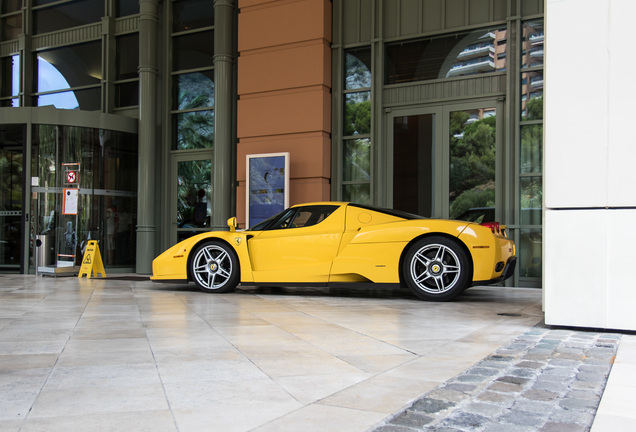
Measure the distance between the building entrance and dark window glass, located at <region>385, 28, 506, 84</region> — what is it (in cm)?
65

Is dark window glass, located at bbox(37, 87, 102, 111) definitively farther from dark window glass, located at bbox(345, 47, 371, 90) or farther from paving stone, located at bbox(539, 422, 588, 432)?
paving stone, located at bbox(539, 422, 588, 432)

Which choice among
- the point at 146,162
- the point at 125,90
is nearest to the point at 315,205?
the point at 146,162

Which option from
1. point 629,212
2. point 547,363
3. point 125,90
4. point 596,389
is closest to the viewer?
point 596,389

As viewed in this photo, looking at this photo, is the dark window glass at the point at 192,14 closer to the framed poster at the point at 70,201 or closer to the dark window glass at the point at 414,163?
the framed poster at the point at 70,201

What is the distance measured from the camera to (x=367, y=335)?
15.0ft

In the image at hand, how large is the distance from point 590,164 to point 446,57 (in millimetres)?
6436

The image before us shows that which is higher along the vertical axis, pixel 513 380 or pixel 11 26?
pixel 11 26

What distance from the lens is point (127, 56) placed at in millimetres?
14281

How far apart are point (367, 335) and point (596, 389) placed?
1950mm

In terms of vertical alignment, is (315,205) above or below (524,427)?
above

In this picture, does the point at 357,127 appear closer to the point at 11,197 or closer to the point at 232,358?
the point at 11,197

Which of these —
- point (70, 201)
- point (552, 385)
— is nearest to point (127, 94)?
point (70, 201)

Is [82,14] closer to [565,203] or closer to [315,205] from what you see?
[315,205]

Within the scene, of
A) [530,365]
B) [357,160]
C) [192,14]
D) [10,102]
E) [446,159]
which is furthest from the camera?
[10,102]
